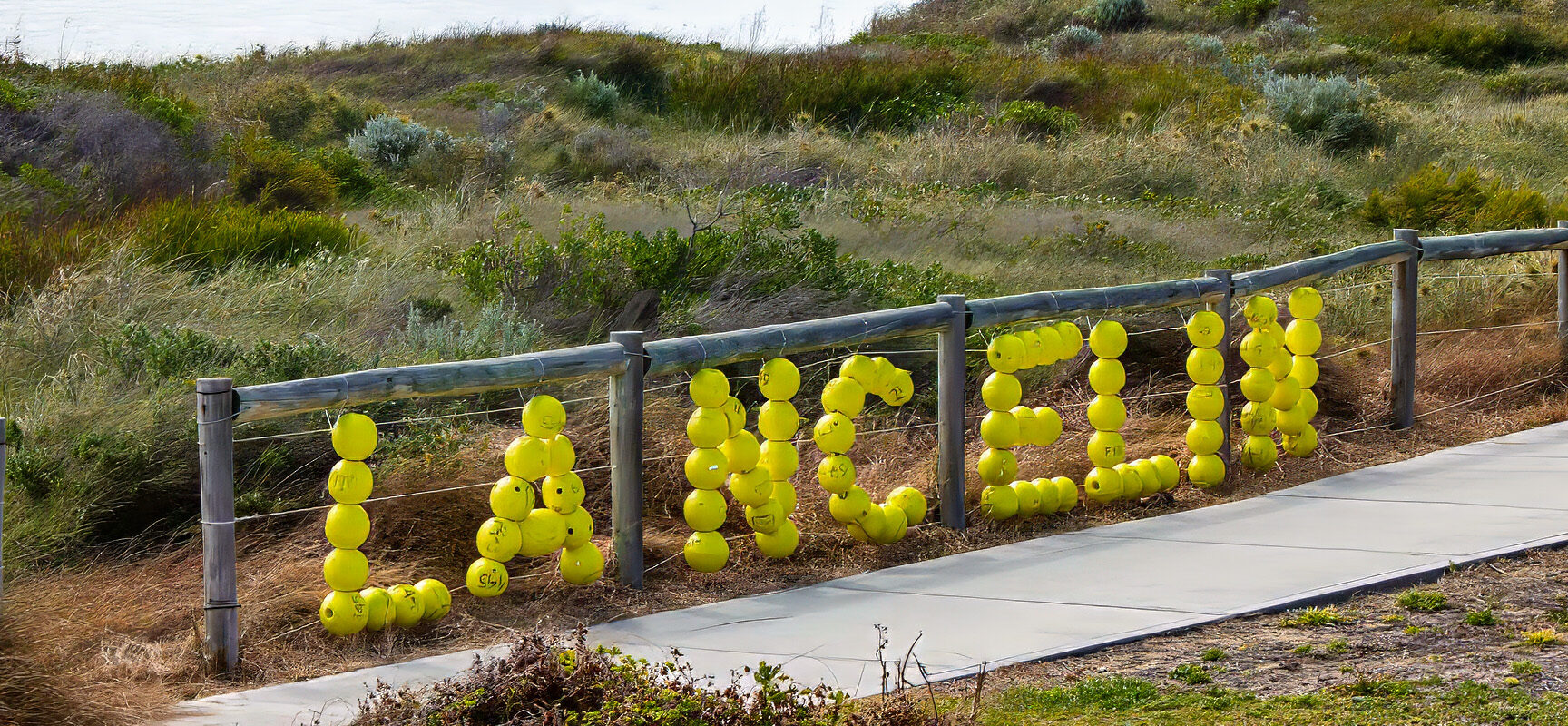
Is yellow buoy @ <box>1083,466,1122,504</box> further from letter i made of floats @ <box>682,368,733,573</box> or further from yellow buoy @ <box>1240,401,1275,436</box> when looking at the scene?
letter i made of floats @ <box>682,368,733,573</box>

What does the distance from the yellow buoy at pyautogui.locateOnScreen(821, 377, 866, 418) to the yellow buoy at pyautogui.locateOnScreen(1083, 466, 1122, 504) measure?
132cm

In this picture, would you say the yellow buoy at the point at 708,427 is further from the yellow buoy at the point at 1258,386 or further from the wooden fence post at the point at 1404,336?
the wooden fence post at the point at 1404,336

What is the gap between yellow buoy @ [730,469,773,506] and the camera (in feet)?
18.4

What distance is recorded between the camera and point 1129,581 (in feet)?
17.5

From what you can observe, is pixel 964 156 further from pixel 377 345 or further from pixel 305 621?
pixel 305 621

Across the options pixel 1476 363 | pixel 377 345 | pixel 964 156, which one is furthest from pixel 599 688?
pixel 964 156

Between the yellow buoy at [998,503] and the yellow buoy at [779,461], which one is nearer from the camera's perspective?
the yellow buoy at [779,461]

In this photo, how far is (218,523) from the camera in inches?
173

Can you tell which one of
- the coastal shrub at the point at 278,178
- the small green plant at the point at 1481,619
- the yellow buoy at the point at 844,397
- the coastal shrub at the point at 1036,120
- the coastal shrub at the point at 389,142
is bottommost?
the small green plant at the point at 1481,619

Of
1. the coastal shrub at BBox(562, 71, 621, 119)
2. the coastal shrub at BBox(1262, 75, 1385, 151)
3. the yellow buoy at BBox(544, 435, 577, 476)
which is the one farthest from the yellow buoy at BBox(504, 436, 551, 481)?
the coastal shrub at BBox(562, 71, 621, 119)

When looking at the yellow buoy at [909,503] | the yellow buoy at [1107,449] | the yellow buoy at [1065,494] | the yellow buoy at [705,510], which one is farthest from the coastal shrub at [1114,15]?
the yellow buoy at [705,510]

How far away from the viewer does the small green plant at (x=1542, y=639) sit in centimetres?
439

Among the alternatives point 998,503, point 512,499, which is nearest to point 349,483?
point 512,499

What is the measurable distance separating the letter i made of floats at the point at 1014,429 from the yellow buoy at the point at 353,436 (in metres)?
2.72
